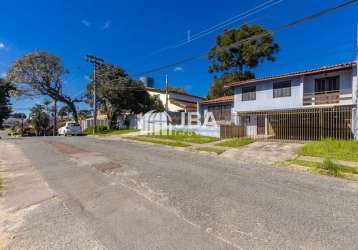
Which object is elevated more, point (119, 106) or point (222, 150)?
point (119, 106)

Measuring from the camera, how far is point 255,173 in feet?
27.1

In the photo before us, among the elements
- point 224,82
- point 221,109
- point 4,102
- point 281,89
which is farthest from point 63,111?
point 281,89

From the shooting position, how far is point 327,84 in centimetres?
1833

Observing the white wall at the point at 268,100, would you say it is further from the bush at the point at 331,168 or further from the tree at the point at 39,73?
the tree at the point at 39,73

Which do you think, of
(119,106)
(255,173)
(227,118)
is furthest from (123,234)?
(119,106)

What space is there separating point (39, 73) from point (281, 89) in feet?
107

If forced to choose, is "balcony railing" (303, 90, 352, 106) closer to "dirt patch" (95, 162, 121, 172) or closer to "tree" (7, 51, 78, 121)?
"dirt patch" (95, 162, 121, 172)

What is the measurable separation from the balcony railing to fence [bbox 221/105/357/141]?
1.70 feet

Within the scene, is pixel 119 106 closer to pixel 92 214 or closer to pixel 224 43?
pixel 224 43

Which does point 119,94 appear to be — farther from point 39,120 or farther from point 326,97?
point 326,97

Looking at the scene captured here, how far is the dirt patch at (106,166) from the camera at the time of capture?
28.1 ft

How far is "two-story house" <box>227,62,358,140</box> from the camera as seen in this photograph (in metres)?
16.7

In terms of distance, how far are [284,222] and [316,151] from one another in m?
9.28

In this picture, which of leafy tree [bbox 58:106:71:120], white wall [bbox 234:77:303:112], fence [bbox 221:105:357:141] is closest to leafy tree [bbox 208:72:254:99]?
white wall [bbox 234:77:303:112]
